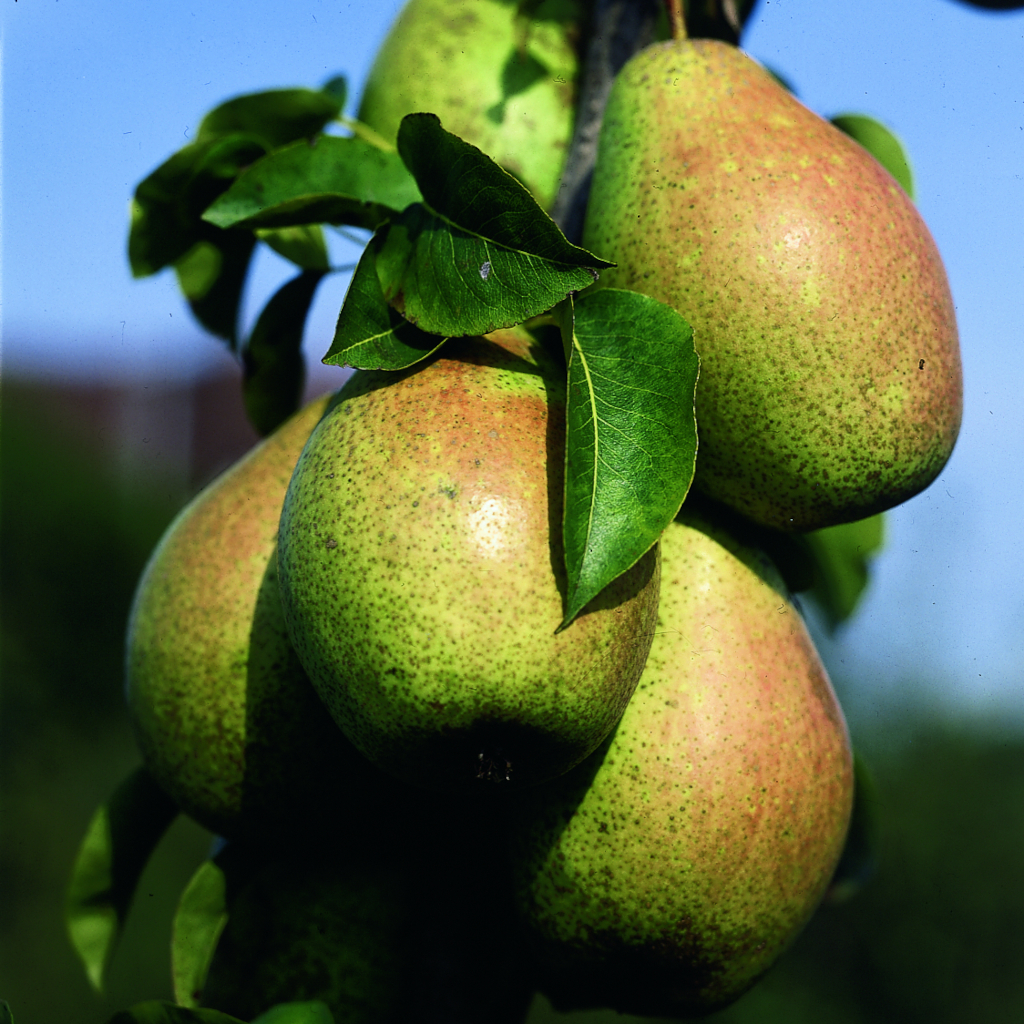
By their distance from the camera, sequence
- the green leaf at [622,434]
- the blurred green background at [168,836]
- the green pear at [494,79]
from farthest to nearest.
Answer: the blurred green background at [168,836] < the green pear at [494,79] < the green leaf at [622,434]

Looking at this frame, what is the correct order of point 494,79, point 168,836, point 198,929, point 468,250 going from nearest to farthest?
point 468,250, point 198,929, point 494,79, point 168,836

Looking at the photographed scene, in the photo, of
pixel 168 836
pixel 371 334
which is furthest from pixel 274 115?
pixel 168 836

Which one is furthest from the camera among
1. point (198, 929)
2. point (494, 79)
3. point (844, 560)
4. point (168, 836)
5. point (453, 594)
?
point (168, 836)

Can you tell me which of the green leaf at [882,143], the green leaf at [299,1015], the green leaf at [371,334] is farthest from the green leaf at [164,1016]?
the green leaf at [882,143]

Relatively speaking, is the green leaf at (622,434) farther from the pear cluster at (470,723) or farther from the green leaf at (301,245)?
the green leaf at (301,245)

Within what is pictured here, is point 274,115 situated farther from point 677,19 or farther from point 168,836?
point 168,836

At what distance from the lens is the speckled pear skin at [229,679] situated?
985 millimetres

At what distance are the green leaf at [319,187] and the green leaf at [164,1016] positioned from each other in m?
0.72

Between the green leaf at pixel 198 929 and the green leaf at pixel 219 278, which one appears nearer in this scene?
the green leaf at pixel 198 929

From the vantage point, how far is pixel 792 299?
87 centimetres

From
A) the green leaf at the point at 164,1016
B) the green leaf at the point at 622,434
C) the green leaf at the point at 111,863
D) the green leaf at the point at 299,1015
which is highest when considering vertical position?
the green leaf at the point at 622,434

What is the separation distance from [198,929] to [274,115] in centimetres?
94

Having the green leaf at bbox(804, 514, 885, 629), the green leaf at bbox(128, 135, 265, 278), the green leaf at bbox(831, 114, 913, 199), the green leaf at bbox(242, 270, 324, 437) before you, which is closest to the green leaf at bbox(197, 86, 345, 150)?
the green leaf at bbox(128, 135, 265, 278)

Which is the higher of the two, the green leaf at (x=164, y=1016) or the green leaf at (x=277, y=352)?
the green leaf at (x=277, y=352)
